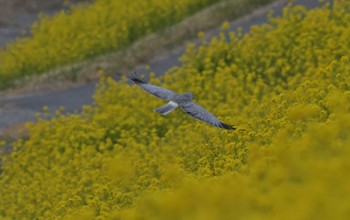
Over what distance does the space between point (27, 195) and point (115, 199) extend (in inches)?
127

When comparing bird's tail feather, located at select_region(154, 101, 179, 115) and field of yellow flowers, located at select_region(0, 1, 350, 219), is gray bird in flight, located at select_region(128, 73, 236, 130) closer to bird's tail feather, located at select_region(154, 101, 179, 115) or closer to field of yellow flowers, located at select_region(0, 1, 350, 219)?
bird's tail feather, located at select_region(154, 101, 179, 115)

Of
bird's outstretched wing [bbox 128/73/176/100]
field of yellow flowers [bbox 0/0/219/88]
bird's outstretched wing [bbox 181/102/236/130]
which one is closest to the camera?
bird's outstretched wing [bbox 181/102/236/130]

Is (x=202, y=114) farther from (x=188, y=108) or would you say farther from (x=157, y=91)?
(x=157, y=91)

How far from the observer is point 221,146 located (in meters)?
7.02

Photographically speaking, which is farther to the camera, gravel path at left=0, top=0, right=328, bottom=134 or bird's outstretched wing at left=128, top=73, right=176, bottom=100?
gravel path at left=0, top=0, right=328, bottom=134

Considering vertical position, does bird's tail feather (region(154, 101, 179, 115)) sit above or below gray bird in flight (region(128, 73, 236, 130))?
above

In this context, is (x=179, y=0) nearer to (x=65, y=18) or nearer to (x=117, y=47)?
(x=117, y=47)

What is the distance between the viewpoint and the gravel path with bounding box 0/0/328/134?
14844mm

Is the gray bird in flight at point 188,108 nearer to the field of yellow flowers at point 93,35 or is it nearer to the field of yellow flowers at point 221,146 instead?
the field of yellow flowers at point 221,146

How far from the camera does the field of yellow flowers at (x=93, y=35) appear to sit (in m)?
18.5

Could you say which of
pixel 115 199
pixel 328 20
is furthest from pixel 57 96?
pixel 115 199

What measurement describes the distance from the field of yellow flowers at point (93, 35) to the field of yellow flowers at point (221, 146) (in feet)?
14.4

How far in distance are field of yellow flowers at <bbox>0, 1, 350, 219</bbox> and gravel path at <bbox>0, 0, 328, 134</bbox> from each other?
Answer: 4.31 feet

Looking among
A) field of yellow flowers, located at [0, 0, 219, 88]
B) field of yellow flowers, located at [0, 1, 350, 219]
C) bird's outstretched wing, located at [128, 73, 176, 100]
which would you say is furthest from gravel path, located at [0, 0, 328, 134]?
bird's outstretched wing, located at [128, 73, 176, 100]
